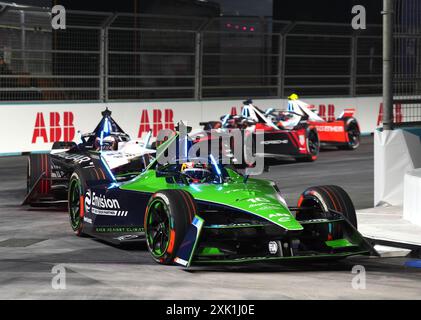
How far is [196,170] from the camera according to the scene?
11117 millimetres

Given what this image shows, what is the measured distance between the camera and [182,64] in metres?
26.2

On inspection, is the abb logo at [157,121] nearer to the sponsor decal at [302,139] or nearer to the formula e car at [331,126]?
the formula e car at [331,126]

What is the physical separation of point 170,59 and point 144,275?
17453mm

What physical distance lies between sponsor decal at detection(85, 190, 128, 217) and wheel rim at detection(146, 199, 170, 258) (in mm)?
967

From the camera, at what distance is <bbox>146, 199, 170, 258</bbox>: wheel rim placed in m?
9.94

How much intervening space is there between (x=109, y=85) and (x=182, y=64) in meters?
2.23

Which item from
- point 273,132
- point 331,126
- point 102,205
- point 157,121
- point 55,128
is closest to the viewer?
point 102,205

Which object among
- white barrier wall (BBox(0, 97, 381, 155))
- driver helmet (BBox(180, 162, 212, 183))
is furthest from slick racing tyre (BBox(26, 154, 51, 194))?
white barrier wall (BBox(0, 97, 381, 155))

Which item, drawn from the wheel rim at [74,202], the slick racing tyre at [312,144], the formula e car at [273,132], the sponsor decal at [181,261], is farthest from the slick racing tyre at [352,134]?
the sponsor decal at [181,261]

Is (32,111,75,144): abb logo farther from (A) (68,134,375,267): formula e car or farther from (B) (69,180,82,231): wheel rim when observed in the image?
(A) (68,134,375,267): formula e car

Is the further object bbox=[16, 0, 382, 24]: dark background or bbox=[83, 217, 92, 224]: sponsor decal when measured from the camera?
bbox=[16, 0, 382, 24]: dark background

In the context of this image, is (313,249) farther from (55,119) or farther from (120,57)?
(120,57)

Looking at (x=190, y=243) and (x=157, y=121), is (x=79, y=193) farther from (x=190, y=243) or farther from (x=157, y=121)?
(x=157, y=121)

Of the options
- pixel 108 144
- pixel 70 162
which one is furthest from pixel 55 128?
pixel 70 162
